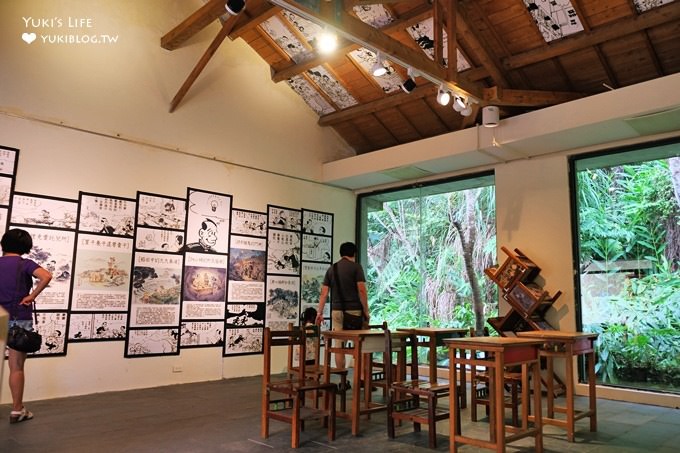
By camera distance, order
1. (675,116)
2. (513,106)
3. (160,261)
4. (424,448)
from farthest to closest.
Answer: (513,106)
(160,261)
(675,116)
(424,448)

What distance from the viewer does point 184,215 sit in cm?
618

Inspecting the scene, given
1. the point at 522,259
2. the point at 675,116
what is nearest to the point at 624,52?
the point at 675,116

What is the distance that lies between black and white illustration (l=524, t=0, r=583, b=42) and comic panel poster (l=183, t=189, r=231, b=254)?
424 centimetres

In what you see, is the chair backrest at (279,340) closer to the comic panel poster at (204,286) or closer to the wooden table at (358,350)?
the wooden table at (358,350)

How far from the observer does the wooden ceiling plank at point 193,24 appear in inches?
224

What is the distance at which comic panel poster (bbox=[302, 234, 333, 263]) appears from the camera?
7543 mm

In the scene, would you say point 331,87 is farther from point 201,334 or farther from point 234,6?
point 201,334

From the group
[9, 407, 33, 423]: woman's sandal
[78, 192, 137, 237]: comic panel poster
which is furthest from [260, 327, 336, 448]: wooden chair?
[78, 192, 137, 237]: comic panel poster

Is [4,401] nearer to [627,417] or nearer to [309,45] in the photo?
[309,45]

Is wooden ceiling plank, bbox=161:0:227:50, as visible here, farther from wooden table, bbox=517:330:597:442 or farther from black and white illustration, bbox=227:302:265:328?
wooden table, bbox=517:330:597:442

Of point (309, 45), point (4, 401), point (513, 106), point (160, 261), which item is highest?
point (309, 45)

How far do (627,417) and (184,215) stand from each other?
5158 millimetres

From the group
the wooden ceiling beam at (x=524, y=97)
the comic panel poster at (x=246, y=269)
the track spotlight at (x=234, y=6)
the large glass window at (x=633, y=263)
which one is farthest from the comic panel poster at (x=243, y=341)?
the wooden ceiling beam at (x=524, y=97)

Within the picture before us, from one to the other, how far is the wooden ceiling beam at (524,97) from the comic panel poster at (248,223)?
3.33 metres
